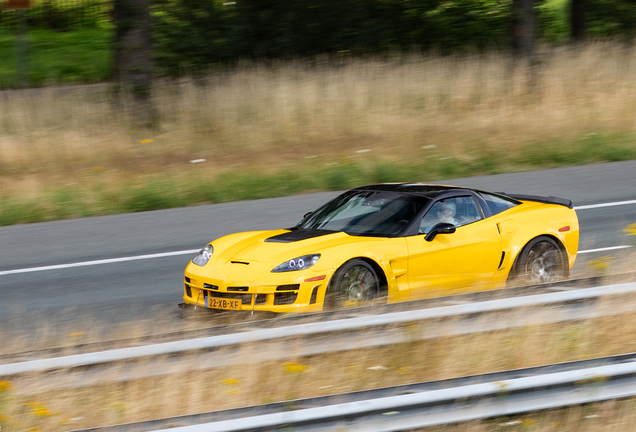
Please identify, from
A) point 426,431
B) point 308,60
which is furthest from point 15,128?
point 426,431

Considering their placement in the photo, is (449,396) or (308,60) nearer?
(449,396)

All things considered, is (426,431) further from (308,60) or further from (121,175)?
(308,60)

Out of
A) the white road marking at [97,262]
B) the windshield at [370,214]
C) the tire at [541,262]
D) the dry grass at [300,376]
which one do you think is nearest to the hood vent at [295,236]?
the windshield at [370,214]

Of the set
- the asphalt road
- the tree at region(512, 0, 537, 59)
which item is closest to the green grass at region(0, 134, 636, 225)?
the asphalt road

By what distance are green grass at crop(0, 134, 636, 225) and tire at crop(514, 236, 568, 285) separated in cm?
555

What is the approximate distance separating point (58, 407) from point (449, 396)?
225 cm

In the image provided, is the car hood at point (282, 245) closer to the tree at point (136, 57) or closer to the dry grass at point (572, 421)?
the dry grass at point (572, 421)

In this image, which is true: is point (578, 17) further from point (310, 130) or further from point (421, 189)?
point (421, 189)

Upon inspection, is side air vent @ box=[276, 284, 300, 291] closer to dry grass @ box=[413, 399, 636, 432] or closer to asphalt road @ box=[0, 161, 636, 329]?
asphalt road @ box=[0, 161, 636, 329]

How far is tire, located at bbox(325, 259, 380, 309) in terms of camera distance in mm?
6566

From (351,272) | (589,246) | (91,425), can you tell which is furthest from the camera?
(589,246)

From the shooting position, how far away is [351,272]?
671 cm

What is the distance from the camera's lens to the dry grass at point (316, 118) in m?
14.8

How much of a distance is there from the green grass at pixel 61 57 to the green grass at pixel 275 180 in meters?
9.61
